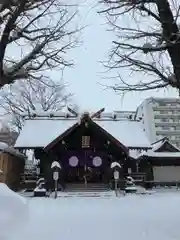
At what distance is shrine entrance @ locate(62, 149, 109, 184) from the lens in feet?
77.2

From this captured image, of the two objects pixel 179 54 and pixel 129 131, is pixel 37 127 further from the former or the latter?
pixel 179 54

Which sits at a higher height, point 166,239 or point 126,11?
point 126,11

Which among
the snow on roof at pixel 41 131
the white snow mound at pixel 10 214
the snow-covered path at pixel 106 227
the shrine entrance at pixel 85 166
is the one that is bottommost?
the snow-covered path at pixel 106 227

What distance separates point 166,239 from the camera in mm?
6578

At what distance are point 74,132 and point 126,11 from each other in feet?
53.9

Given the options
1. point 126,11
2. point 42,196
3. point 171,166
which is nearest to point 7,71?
point 126,11

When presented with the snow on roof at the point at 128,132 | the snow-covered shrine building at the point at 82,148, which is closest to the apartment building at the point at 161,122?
the snow on roof at the point at 128,132

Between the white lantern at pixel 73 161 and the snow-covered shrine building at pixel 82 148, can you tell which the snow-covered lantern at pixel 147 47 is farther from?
the white lantern at pixel 73 161

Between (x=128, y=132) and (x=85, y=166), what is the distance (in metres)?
4.47

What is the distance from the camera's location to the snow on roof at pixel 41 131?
23.3 m

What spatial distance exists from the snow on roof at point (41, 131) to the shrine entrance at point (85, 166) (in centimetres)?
191

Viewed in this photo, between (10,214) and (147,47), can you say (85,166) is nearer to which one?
(10,214)

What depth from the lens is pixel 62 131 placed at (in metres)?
24.2

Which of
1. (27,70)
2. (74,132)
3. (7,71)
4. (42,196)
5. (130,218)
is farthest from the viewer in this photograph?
(74,132)
